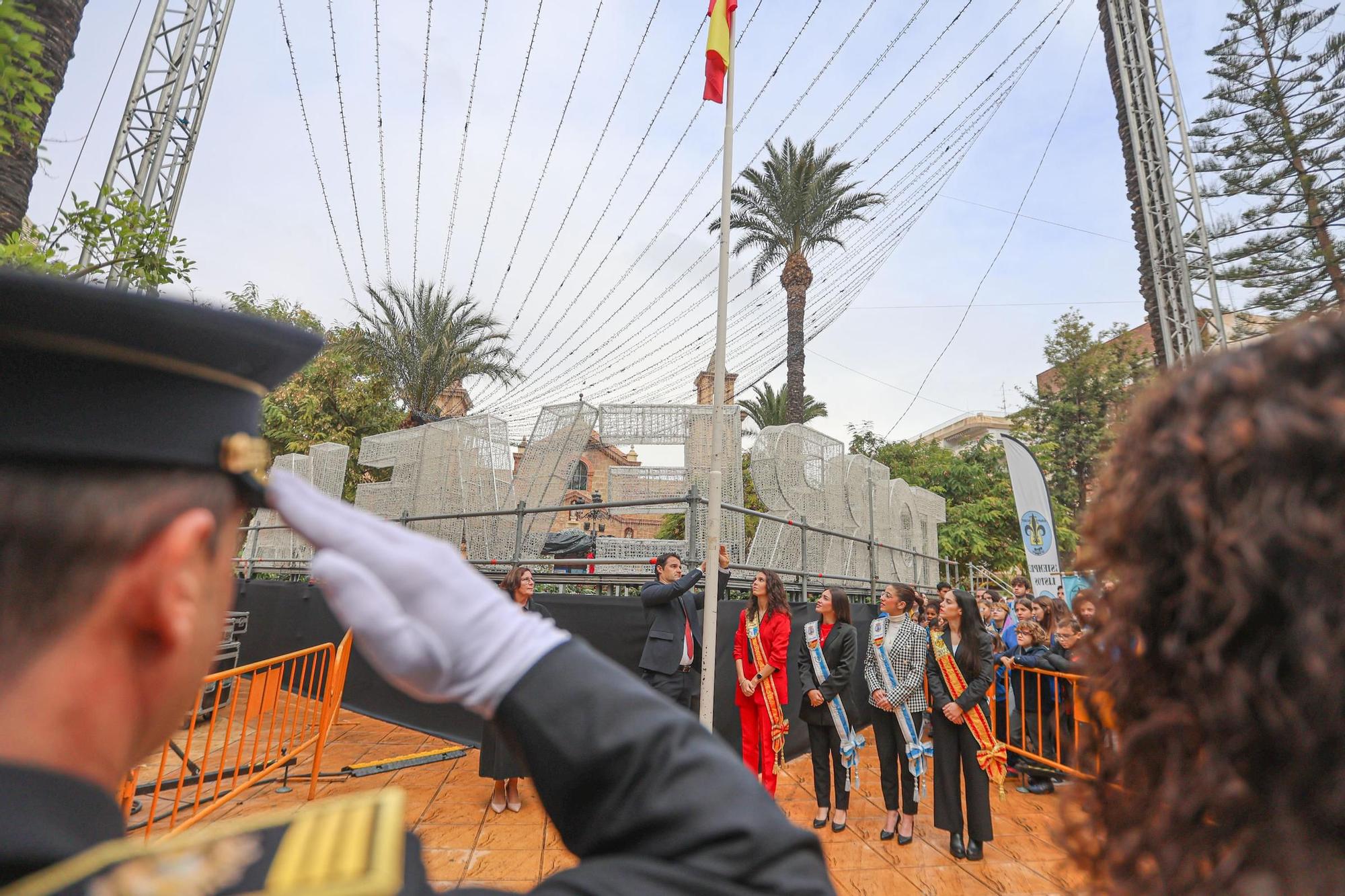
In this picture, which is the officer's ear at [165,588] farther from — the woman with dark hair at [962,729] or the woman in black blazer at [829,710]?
the woman in black blazer at [829,710]

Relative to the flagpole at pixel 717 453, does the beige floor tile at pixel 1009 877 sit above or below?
below

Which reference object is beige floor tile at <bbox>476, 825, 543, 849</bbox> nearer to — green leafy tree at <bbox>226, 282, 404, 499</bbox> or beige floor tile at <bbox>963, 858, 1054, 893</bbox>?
beige floor tile at <bbox>963, 858, 1054, 893</bbox>

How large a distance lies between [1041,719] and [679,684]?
11.7ft

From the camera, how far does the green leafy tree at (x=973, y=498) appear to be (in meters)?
27.2

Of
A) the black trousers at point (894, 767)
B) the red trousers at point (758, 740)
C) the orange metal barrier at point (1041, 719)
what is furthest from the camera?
the orange metal barrier at point (1041, 719)

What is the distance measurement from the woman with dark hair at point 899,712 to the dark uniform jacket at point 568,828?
553 cm

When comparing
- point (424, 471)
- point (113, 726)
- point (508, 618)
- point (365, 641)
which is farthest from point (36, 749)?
point (424, 471)

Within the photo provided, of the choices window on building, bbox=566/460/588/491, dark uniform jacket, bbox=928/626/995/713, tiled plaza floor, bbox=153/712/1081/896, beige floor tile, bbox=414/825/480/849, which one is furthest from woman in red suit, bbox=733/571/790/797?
window on building, bbox=566/460/588/491

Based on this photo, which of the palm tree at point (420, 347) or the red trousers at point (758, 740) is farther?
the palm tree at point (420, 347)

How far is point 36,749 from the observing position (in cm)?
63

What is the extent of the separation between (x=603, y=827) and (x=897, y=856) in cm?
545

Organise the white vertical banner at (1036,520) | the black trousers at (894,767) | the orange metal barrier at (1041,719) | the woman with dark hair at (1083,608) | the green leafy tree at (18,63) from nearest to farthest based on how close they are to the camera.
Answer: the woman with dark hair at (1083,608), the green leafy tree at (18,63), the black trousers at (894,767), the orange metal barrier at (1041,719), the white vertical banner at (1036,520)

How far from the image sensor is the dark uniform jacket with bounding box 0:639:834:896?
62 centimetres

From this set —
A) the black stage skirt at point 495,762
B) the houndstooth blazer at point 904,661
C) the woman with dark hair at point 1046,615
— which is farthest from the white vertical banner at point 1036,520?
the black stage skirt at point 495,762
